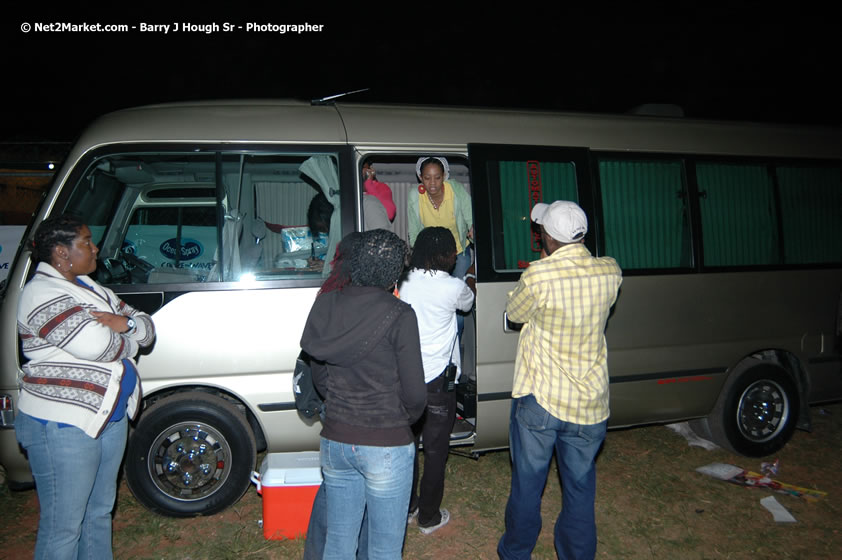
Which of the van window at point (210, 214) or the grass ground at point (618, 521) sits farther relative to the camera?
the van window at point (210, 214)

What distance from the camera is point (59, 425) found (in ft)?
8.36

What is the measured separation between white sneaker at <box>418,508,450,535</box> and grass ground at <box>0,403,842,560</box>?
4cm

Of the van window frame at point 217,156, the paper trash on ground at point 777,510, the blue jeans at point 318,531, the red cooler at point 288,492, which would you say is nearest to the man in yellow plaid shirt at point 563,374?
the blue jeans at point 318,531

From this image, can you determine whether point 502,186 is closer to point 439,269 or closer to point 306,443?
point 439,269

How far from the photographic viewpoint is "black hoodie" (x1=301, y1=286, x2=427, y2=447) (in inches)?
90.9

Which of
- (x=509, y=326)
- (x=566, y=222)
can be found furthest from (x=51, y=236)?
(x=509, y=326)

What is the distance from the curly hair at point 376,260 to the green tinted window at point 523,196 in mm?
1935

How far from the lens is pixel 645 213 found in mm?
4664

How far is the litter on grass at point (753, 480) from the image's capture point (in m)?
4.49

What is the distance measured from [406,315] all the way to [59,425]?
1.70 m

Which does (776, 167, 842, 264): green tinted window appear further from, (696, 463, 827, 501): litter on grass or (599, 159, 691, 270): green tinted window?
(696, 463, 827, 501): litter on grass

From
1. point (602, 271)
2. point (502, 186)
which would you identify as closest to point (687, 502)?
point (602, 271)

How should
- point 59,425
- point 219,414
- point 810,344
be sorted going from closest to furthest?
point 59,425
point 219,414
point 810,344

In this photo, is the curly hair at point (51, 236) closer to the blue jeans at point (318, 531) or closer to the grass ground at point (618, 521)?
the blue jeans at point (318, 531)
